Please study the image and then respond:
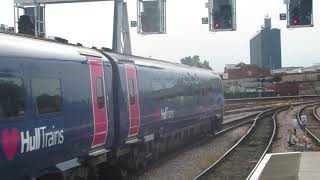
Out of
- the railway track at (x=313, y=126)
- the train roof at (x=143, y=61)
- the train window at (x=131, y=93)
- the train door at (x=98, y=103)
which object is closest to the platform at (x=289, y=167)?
the train window at (x=131, y=93)

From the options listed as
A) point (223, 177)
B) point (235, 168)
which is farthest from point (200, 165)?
point (223, 177)

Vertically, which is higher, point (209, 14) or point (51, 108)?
point (209, 14)

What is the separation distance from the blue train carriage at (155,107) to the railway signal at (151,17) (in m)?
6.09

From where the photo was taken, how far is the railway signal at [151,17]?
1248 inches

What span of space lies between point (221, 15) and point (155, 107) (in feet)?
50.4

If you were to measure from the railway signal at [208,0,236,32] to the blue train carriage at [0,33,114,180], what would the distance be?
61.0 feet

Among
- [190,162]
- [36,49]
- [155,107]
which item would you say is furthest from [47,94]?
[190,162]

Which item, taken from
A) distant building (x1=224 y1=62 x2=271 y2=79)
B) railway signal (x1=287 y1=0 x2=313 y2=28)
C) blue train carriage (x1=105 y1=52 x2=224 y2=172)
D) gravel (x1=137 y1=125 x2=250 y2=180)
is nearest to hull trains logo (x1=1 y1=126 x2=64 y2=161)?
blue train carriage (x1=105 y1=52 x2=224 y2=172)

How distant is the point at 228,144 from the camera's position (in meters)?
Answer: 24.5

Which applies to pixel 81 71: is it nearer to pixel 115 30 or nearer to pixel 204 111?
pixel 204 111

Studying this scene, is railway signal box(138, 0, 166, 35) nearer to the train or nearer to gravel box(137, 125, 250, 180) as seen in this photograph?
gravel box(137, 125, 250, 180)

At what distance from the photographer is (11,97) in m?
8.57

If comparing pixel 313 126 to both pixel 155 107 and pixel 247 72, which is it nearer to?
pixel 155 107

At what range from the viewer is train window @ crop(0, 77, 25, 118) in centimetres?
835
